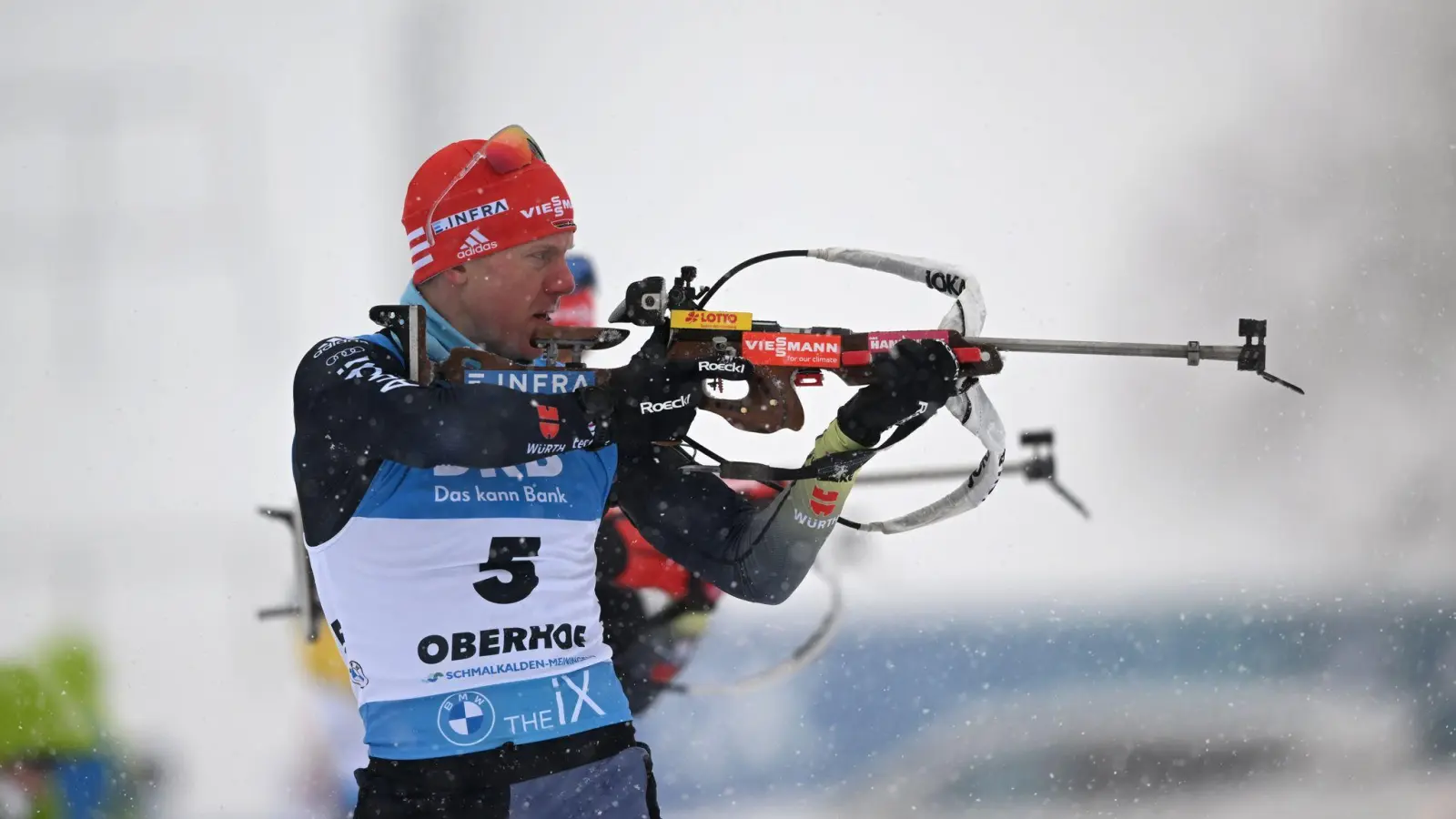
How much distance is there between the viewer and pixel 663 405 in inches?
78.8

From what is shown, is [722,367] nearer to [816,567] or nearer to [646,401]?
[646,401]

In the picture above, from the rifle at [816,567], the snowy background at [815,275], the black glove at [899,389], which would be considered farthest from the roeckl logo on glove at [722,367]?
the snowy background at [815,275]

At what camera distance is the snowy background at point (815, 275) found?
219 inches

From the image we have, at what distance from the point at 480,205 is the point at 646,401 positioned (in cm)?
45

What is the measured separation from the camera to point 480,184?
2.18 m

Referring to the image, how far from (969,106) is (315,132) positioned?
2794 mm

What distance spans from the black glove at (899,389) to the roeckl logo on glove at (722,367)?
0.17 meters

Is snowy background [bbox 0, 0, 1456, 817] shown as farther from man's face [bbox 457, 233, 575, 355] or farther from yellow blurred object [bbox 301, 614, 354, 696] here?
man's face [bbox 457, 233, 575, 355]

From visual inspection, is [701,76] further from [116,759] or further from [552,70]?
[116,759]

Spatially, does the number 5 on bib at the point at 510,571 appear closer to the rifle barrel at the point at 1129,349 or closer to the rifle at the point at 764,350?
the rifle at the point at 764,350

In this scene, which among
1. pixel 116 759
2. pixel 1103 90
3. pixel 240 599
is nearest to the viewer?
pixel 116 759

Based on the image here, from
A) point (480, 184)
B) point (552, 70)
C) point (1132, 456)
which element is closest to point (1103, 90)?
point (1132, 456)

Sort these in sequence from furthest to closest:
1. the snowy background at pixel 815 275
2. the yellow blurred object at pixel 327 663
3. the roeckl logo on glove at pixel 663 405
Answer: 1. the snowy background at pixel 815 275
2. the yellow blurred object at pixel 327 663
3. the roeckl logo on glove at pixel 663 405

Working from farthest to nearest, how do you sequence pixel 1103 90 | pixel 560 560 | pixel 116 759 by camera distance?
pixel 1103 90, pixel 116 759, pixel 560 560
